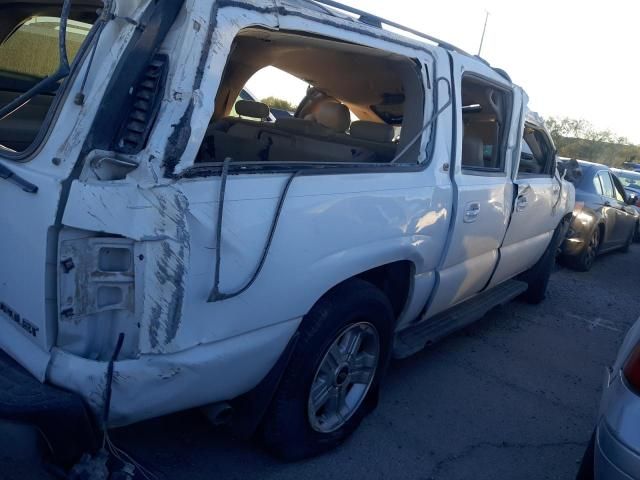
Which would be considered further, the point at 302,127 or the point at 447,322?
the point at 302,127

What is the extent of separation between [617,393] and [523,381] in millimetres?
2172

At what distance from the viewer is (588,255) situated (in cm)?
852

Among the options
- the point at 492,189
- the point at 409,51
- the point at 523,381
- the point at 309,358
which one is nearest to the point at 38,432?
the point at 309,358

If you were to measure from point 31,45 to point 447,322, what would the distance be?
10.1 ft

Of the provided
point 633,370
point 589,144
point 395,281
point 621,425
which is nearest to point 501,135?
point 395,281

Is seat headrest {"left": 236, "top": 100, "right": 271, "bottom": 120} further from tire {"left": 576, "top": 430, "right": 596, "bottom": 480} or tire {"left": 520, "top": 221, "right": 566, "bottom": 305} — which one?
tire {"left": 576, "top": 430, "right": 596, "bottom": 480}

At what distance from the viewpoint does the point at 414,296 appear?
3.59 meters

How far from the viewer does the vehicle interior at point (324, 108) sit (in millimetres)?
3504

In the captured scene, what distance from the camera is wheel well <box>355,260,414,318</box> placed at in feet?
11.3

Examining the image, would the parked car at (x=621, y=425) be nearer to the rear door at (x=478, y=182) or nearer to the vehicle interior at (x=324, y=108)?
the rear door at (x=478, y=182)

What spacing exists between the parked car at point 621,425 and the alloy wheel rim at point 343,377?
117 cm

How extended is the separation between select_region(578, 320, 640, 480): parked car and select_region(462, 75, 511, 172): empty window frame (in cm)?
166

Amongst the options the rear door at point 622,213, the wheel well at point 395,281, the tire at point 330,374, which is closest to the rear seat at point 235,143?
the wheel well at point 395,281

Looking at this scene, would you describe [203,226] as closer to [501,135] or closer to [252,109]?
[252,109]
